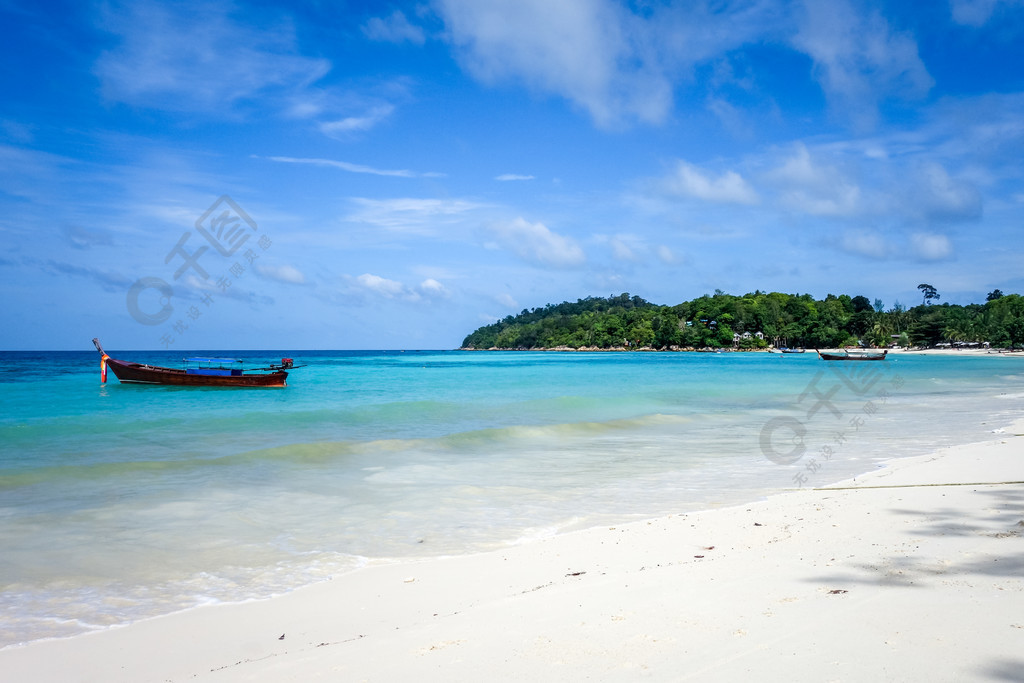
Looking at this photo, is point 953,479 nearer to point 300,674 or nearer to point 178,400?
point 300,674

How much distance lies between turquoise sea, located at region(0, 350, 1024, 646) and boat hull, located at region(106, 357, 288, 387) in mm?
12780

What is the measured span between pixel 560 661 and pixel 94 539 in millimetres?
6957

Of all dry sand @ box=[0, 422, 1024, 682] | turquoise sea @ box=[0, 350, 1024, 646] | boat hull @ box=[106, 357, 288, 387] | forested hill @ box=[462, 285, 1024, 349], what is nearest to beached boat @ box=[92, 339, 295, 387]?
boat hull @ box=[106, 357, 288, 387]

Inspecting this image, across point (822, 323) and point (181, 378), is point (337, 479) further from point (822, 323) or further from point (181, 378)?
point (822, 323)

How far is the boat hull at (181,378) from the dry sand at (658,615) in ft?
120

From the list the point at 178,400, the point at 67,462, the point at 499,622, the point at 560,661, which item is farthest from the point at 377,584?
the point at 178,400

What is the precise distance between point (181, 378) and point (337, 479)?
3268 cm

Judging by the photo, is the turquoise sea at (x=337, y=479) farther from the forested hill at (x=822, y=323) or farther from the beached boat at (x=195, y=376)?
the forested hill at (x=822, y=323)

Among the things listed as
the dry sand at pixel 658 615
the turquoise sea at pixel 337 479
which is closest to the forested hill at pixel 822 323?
the turquoise sea at pixel 337 479

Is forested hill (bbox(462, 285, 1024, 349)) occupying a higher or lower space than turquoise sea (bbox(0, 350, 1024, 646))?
higher

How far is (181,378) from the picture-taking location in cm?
3931

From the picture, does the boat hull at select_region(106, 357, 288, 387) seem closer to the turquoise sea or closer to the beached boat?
the beached boat

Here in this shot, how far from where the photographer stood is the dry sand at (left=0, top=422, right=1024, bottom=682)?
11.2ft

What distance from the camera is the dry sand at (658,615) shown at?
3408 millimetres
